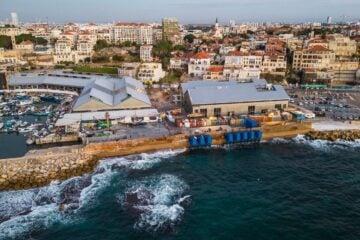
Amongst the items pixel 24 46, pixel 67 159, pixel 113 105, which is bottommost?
pixel 67 159

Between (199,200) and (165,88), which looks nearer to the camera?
(199,200)

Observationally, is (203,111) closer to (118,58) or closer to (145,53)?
(145,53)

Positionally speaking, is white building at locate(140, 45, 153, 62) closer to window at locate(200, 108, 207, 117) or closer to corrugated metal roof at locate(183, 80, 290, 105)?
corrugated metal roof at locate(183, 80, 290, 105)

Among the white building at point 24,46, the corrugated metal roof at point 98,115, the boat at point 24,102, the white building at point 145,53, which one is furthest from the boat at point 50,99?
the white building at point 24,46

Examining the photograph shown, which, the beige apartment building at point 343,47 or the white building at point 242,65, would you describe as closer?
the white building at point 242,65

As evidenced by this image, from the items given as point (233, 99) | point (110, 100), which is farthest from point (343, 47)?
point (110, 100)

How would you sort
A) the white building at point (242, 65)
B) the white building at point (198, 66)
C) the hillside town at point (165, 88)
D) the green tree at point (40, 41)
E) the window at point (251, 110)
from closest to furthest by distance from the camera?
the hillside town at point (165, 88), the window at point (251, 110), the white building at point (242, 65), the white building at point (198, 66), the green tree at point (40, 41)

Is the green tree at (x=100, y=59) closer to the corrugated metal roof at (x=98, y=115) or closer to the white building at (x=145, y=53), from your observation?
the white building at (x=145, y=53)
